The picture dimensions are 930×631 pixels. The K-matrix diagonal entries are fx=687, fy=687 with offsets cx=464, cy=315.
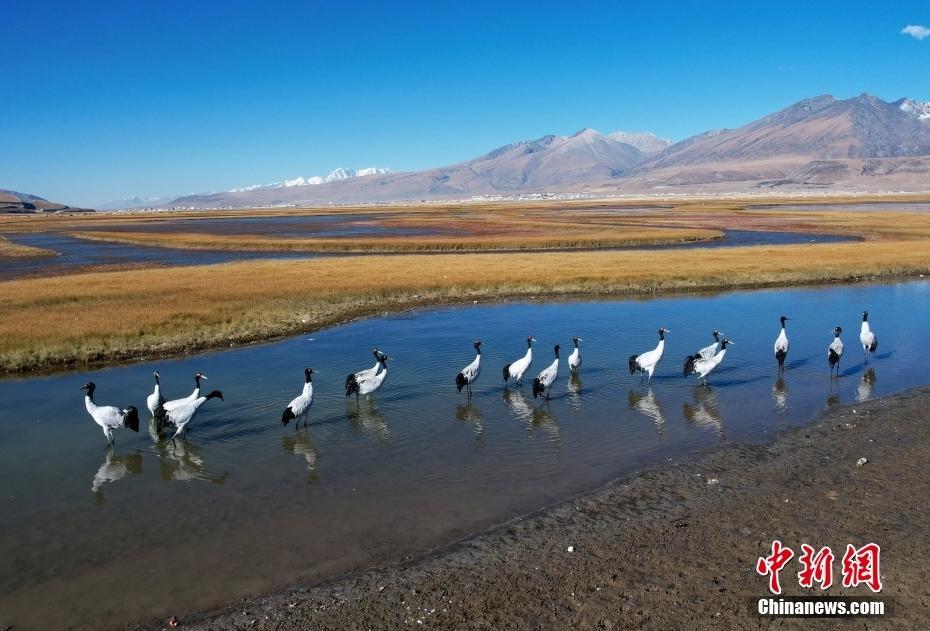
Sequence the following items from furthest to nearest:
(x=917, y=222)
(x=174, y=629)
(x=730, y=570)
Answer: (x=917, y=222) < (x=730, y=570) < (x=174, y=629)

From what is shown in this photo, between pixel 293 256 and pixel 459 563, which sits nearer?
pixel 459 563

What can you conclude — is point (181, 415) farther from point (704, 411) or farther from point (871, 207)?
point (871, 207)

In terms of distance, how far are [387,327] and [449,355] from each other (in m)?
6.61

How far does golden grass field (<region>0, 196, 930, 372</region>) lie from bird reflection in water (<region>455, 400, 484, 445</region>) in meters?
12.4

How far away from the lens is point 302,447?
1585 cm

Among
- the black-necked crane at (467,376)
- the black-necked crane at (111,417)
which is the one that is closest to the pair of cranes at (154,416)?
the black-necked crane at (111,417)

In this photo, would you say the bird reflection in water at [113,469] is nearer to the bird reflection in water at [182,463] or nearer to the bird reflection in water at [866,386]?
the bird reflection in water at [182,463]

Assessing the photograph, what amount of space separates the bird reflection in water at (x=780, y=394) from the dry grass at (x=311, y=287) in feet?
60.4

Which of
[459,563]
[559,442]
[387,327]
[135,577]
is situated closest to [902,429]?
[559,442]

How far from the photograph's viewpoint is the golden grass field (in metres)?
26.7

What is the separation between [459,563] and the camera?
10.3 m

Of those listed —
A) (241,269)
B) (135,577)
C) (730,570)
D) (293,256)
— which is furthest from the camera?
(293,256)

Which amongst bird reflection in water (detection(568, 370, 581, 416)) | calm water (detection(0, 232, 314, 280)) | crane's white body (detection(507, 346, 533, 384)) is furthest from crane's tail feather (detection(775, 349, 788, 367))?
calm water (detection(0, 232, 314, 280))

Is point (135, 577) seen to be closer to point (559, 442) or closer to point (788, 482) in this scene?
point (559, 442)
